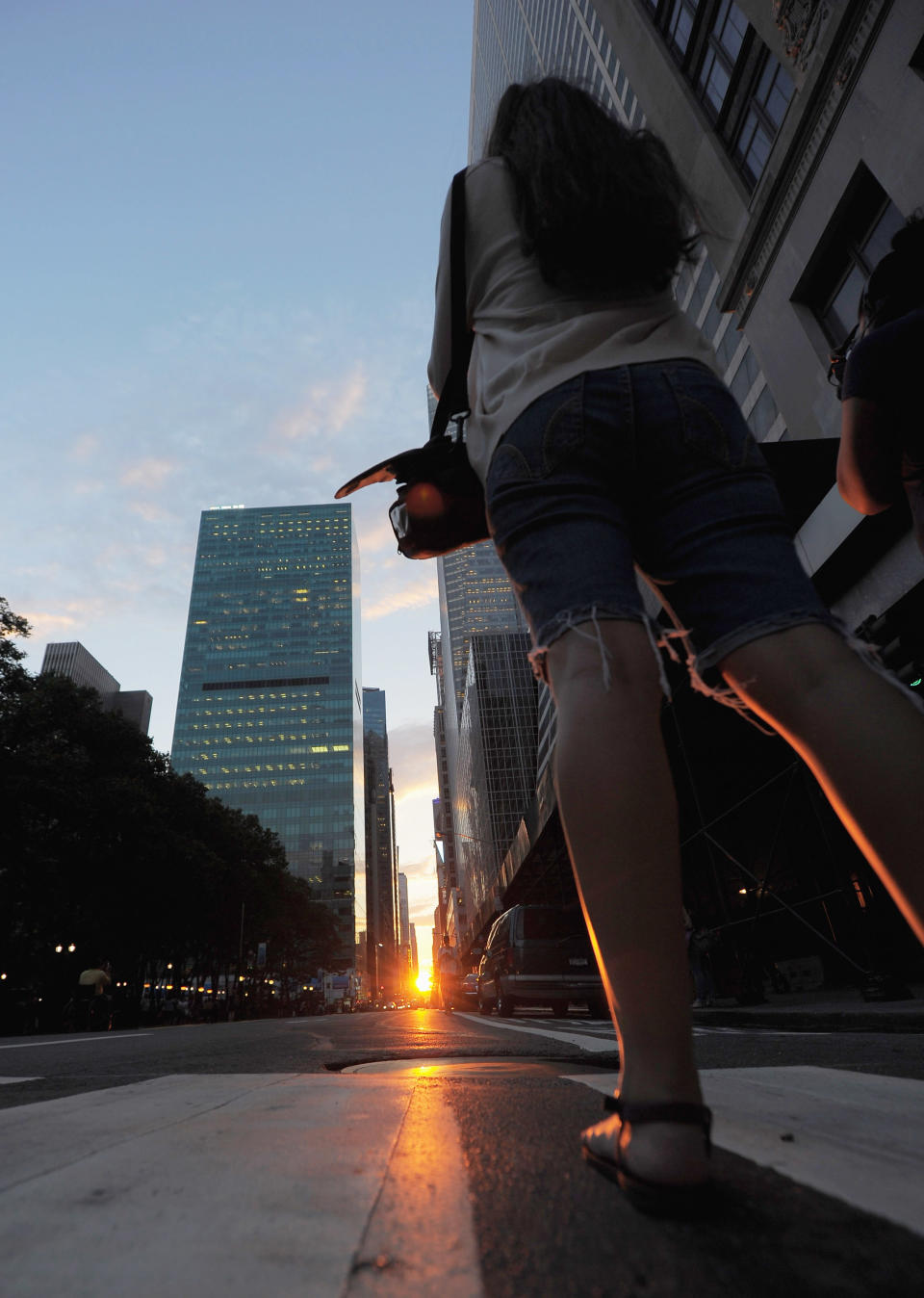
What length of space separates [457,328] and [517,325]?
24cm

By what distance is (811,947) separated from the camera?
601 inches

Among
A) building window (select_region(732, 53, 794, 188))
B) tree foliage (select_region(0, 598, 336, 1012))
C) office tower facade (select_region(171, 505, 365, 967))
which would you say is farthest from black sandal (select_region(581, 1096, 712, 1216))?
office tower facade (select_region(171, 505, 365, 967))

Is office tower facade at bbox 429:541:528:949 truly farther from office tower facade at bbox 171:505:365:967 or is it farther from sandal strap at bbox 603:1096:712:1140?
sandal strap at bbox 603:1096:712:1140

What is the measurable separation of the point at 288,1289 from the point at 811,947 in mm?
17414

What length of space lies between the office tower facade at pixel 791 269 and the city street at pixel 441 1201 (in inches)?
225

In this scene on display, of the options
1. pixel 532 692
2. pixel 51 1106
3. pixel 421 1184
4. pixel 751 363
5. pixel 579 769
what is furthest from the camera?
pixel 532 692

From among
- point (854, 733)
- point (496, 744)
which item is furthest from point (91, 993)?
point (496, 744)

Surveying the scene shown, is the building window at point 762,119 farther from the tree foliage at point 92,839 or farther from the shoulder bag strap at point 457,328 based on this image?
the tree foliage at point 92,839

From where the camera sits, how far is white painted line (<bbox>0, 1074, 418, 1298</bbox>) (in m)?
0.58

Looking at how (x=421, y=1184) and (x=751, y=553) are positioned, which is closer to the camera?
(x=421, y=1184)

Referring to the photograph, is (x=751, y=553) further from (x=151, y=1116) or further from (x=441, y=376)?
(x=151, y=1116)

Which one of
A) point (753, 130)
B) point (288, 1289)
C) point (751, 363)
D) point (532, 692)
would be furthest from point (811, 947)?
point (532, 692)

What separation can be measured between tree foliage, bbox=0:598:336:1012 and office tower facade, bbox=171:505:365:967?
238 ft

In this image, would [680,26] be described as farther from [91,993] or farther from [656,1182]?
[91,993]
